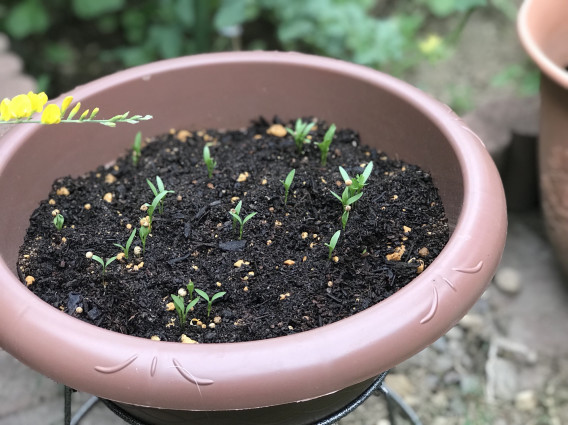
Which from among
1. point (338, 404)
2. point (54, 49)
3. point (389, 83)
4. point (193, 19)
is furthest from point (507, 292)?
point (54, 49)

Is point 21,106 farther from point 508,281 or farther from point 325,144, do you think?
point 508,281

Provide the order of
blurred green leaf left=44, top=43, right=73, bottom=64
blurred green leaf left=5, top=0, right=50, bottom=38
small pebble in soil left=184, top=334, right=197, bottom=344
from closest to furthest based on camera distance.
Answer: small pebble in soil left=184, top=334, right=197, bottom=344 < blurred green leaf left=5, top=0, right=50, bottom=38 < blurred green leaf left=44, top=43, right=73, bottom=64

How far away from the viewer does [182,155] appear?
1275 mm

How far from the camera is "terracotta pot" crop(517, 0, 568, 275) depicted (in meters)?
1.44

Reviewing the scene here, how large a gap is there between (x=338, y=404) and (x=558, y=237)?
94cm

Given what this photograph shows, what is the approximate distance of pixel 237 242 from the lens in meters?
1.07

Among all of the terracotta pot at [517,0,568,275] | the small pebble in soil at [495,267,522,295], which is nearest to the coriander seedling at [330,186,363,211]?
the terracotta pot at [517,0,568,275]

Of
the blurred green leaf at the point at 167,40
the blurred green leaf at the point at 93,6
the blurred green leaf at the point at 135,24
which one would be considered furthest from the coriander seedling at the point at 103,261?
the blurred green leaf at the point at 135,24

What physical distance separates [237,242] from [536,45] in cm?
84

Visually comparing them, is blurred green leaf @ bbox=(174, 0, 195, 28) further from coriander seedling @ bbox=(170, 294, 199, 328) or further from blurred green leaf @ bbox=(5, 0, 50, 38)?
coriander seedling @ bbox=(170, 294, 199, 328)

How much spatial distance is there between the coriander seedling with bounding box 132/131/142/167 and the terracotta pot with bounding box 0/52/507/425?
0.09ft

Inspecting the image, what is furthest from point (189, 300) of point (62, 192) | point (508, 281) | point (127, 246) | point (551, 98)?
point (508, 281)

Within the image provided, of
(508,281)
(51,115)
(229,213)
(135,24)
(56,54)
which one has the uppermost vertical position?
(51,115)

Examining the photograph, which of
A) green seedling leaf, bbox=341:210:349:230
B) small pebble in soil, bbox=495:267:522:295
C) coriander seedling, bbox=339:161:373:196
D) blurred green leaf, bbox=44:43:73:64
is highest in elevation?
coriander seedling, bbox=339:161:373:196
